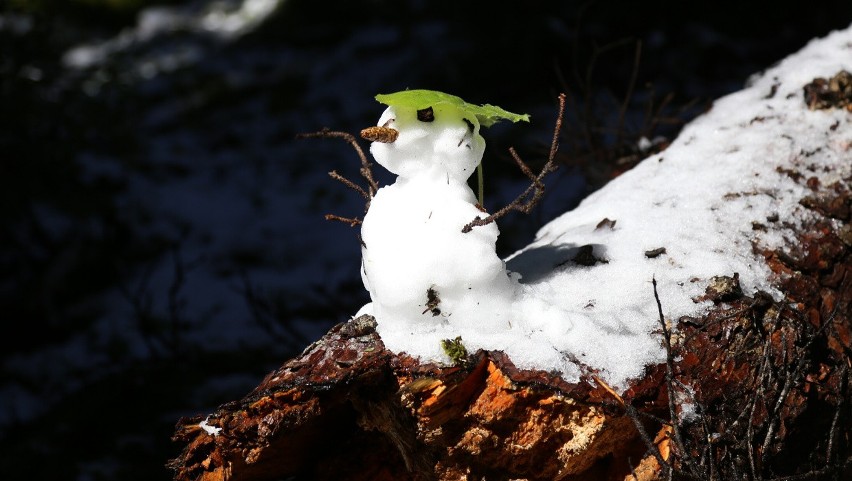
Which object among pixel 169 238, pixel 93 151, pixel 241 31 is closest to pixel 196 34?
pixel 241 31

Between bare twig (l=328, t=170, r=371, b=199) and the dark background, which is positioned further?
the dark background

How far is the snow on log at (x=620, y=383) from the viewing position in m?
1.34

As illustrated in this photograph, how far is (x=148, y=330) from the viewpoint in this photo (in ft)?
11.0

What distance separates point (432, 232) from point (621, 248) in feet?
1.83

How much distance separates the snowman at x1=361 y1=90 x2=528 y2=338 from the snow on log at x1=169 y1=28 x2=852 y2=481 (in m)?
0.07

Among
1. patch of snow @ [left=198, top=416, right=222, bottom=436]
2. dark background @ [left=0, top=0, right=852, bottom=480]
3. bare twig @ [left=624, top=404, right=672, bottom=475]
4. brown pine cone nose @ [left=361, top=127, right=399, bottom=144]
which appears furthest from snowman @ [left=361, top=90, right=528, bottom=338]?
dark background @ [left=0, top=0, right=852, bottom=480]

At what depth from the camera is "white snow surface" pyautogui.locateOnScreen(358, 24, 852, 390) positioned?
136cm

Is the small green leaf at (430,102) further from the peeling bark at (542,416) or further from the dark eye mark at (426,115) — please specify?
the peeling bark at (542,416)

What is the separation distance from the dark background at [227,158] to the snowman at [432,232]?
1076 mm

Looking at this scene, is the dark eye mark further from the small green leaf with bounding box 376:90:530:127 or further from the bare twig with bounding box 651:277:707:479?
the bare twig with bounding box 651:277:707:479

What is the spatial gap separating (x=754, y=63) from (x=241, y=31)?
4600 millimetres

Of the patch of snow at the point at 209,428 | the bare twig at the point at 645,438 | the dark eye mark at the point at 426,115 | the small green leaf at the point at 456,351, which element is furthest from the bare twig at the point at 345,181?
the bare twig at the point at 645,438

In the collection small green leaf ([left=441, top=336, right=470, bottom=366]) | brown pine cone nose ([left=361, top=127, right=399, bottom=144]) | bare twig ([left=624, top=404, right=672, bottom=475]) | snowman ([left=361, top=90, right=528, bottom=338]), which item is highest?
brown pine cone nose ([left=361, top=127, right=399, bottom=144])

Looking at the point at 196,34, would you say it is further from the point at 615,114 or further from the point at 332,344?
the point at 332,344
